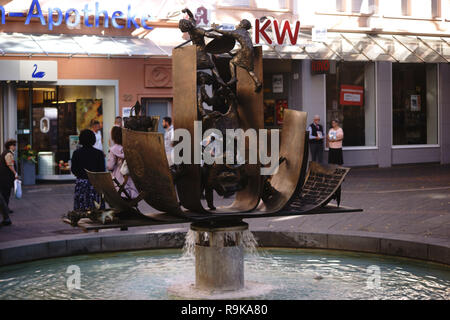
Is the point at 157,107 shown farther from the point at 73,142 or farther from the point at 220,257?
the point at 220,257

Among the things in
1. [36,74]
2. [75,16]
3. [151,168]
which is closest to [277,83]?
[75,16]

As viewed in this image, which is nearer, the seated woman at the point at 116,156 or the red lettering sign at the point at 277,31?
the seated woman at the point at 116,156

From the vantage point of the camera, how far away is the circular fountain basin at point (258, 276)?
8.02 meters

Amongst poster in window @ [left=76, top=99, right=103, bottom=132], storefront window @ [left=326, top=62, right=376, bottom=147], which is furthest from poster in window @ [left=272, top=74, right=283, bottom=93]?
poster in window @ [left=76, top=99, right=103, bottom=132]

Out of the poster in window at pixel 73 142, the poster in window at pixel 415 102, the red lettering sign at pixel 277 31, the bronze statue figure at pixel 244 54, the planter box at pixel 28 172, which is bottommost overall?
the planter box at pixel 28 172

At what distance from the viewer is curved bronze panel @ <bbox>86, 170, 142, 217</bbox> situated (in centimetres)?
751

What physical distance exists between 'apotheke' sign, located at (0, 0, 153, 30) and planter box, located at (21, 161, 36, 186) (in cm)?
374

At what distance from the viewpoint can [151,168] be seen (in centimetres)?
748

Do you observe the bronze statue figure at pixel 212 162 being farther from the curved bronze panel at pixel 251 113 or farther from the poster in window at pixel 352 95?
the poster in window at pixel 352 95

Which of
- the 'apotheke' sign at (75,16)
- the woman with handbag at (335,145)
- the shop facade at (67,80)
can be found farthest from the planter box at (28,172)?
the woman with handbag at (335,145)

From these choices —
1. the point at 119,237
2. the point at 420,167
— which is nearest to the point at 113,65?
the point at 420,167

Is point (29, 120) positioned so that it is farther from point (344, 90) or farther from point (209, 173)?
point (209, 173)

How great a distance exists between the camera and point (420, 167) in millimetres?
26750

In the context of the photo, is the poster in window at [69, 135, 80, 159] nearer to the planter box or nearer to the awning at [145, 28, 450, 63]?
the planter box
